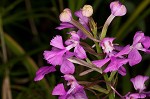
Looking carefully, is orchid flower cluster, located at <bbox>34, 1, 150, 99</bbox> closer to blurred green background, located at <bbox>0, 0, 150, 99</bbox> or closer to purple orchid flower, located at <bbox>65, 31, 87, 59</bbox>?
purple orchid flower, located at <bbox>65, 31, 87, 59</bbox>

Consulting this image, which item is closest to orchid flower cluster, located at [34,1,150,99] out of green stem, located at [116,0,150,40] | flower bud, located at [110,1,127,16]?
flower bud, located at [110,1,127,16]

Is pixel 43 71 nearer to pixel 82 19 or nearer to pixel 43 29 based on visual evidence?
pixel 82 19

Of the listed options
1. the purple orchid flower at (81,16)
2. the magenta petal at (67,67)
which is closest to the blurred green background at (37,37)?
the purple orchid flower at (81,16)

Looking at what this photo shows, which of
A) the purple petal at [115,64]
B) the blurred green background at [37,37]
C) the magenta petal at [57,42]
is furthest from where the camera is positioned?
the blurred green background at [37,37]

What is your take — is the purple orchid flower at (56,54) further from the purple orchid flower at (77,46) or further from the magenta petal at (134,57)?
the magenta petal at (134,57)

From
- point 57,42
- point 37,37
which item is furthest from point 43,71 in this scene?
Answer: point 37,37

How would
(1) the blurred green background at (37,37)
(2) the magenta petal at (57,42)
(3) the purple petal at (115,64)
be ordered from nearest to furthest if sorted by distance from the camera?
(3) the purple petal at (115,64)
(2) the magenta petal at (57,42)
(1) the blurred green background at (37,37)
